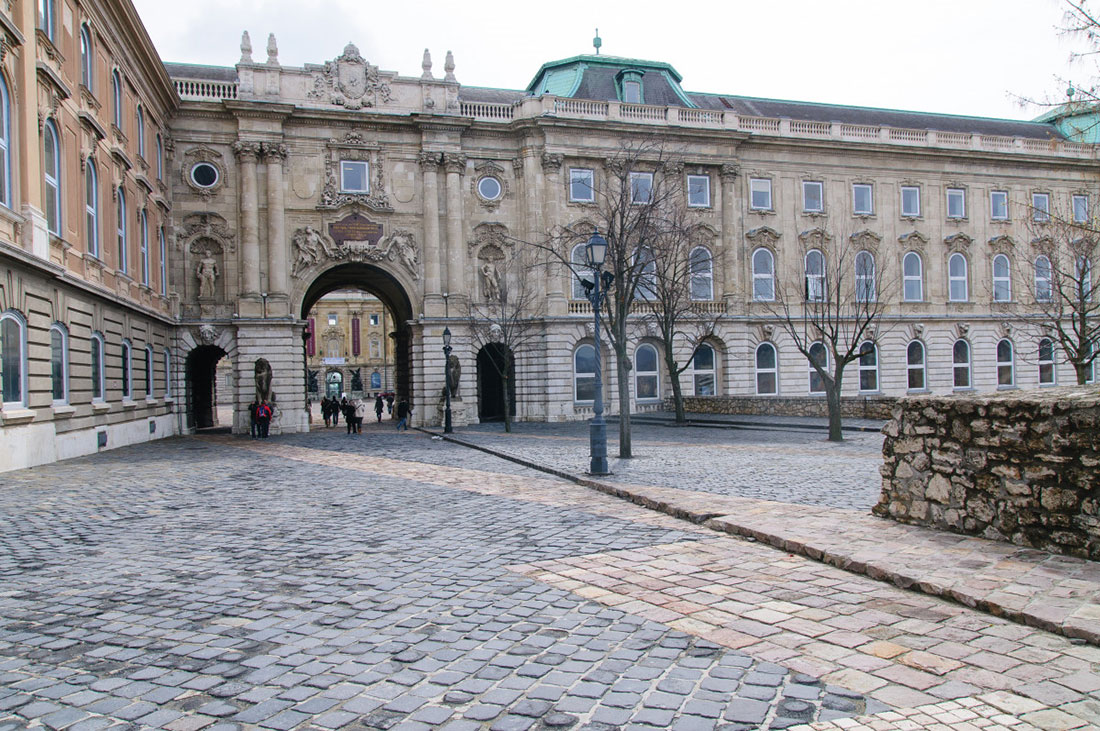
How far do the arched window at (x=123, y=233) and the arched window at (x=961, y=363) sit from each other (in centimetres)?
3912

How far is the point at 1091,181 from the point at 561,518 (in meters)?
48.1

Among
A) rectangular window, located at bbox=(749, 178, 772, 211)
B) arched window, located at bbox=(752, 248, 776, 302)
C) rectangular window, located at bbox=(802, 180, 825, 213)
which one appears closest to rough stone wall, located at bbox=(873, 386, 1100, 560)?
arched window, located at bbox=(752, 248, 776, 302)

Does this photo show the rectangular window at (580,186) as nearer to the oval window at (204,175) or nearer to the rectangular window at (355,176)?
the rectangular window at (355,176)

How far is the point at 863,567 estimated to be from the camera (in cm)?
639

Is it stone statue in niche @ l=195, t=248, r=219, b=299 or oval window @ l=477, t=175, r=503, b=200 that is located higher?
oval window @ l=477, t=175, r=503, b=200

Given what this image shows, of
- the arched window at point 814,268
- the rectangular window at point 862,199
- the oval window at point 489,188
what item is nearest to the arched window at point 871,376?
the arched window at point 814,268

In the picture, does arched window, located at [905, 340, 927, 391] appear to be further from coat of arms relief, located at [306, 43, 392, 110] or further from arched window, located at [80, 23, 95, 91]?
arched window, located at [80, 23, 95, 91]

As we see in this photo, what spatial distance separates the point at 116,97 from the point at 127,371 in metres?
8.72

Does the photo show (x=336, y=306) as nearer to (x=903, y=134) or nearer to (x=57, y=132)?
(x=903, y=134)

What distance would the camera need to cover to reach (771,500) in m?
10.1

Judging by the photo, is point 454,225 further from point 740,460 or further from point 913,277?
point 913,277

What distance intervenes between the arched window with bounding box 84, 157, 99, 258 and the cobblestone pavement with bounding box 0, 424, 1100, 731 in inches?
613

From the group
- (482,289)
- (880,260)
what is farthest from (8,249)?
(880,260)

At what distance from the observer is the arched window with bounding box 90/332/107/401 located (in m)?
21.9
